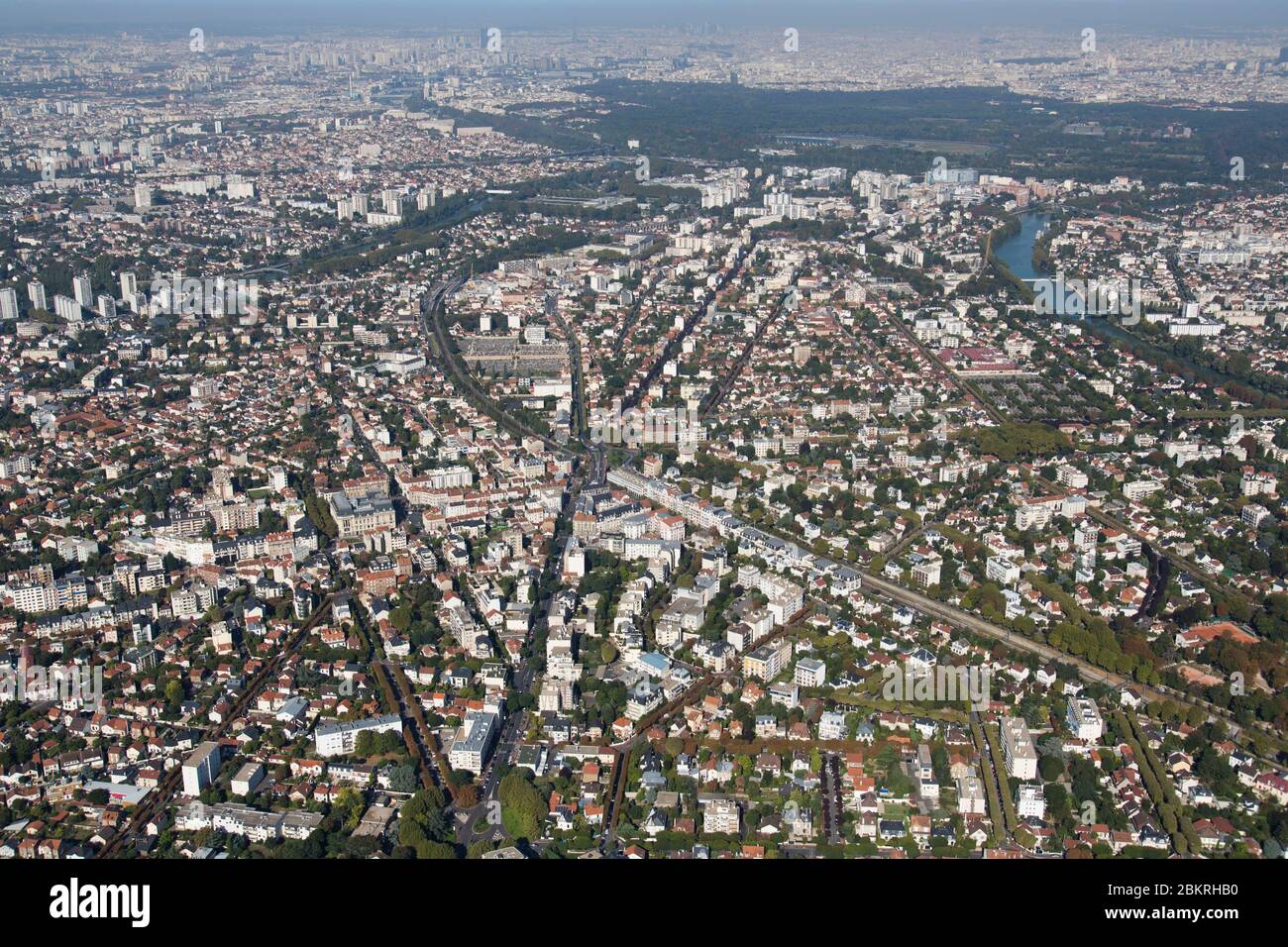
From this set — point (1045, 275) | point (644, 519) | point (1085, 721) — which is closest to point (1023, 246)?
point (1045, 275)

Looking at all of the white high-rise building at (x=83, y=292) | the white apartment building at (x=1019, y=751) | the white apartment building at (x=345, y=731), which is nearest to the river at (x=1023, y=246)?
the white high-rise building at (x=83, y=292)

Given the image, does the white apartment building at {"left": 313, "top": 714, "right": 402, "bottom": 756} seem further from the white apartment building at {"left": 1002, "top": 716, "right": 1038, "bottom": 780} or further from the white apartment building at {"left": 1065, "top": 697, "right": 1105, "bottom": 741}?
the white apartment building at {"left": 1065, "top": 697, "right": 1105, "bottom": 741}

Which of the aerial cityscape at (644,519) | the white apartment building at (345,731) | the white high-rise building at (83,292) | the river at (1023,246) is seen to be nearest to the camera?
the aerial cityscape at (644,519)

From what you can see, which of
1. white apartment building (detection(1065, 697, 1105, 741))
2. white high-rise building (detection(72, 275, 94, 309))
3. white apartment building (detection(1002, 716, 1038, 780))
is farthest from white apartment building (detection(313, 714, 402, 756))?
white high-rise building (detection(72, 275, 94, 309))

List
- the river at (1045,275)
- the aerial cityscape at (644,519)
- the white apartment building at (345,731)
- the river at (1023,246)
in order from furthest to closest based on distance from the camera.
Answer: the river at (1023,246), the river at (1045,275), the white apartment building at (345,731), the aerial cityscape at (644,519)

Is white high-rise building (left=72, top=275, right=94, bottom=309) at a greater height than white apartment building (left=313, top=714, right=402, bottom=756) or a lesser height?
greater

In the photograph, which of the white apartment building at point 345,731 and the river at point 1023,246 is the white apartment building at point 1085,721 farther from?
the river at point 1023,246

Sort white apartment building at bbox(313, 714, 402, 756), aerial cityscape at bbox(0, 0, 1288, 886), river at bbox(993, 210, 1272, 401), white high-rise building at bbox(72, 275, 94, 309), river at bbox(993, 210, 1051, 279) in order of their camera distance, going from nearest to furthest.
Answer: aerial cityscape at bbox(0, 0, 1288, 886) < white apartment building at bbox(313, 714, 402, 756) < river at bbox(993, 210, 1272, 401) < white high-rise building at bbox(72, 275, 94, 309) < river at bbox(993, 210, 1051, 279)
